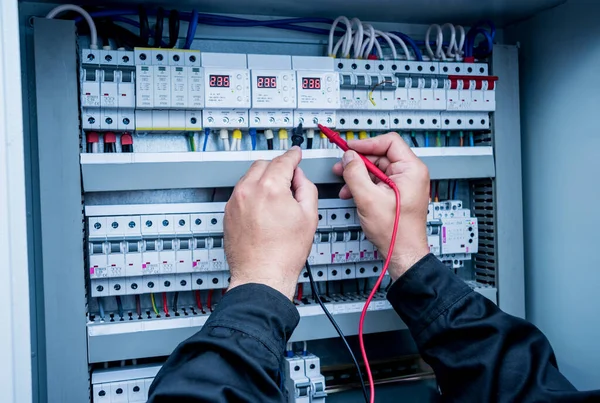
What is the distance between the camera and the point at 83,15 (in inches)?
50.3

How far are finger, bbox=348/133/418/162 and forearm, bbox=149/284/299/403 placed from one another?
0.53 m

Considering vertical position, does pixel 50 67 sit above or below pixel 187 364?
above

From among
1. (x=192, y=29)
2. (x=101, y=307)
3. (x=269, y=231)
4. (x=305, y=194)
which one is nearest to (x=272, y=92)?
(x=192, y=29)

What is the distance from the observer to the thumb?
47.1 inches

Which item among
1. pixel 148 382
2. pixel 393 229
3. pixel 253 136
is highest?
pixel 253 136

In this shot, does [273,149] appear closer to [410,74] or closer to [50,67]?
[410,74]

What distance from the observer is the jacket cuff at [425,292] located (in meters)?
1.13

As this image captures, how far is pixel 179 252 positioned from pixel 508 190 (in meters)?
0.96

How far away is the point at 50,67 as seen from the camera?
1.22 meters

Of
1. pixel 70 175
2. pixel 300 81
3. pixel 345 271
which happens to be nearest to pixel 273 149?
pixel 300 81

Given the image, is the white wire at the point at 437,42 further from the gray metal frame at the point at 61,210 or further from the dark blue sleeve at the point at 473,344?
the gray metal frame at the point at 61,210

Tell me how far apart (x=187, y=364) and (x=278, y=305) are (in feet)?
0.63

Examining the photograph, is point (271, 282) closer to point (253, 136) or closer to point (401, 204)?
point (401, 204)

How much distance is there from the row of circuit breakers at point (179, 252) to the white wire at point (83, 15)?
441 mm
